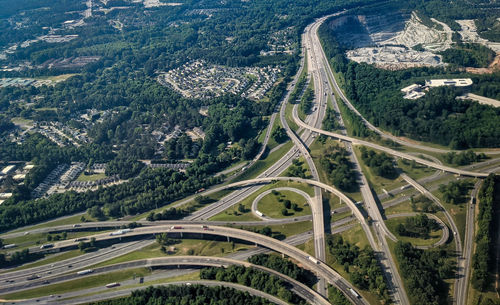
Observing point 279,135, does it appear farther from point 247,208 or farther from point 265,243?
point 265,243

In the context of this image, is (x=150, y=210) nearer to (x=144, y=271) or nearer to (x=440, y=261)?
(x=144, y=271)

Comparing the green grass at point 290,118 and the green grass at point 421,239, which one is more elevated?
the green grass at point 290,118

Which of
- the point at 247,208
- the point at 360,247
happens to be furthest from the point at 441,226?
the point at 247,208

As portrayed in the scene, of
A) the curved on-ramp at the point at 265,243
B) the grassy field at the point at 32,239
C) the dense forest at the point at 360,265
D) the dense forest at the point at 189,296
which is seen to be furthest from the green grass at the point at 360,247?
the grassy field at the point at 32,239

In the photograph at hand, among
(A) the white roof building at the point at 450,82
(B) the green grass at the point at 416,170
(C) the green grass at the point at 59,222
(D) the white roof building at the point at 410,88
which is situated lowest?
(C) the green grass at the point at 59,222

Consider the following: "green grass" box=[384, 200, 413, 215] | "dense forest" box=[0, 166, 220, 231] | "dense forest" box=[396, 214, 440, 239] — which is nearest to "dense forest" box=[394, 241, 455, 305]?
"dense forest" box=[396, 214, 440, 239]

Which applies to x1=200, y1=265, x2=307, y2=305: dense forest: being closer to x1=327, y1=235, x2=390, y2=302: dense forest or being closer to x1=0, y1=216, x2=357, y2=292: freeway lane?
x1=0, y1=216, x2=357, y2=292: freeway lane

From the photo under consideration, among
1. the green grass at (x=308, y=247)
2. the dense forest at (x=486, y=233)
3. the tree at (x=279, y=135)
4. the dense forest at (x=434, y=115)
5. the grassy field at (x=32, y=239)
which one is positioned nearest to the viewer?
the dense forest at (x=486, y=233)

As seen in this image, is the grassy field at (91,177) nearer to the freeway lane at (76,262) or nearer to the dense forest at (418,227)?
the freeway lane at (76,262)
